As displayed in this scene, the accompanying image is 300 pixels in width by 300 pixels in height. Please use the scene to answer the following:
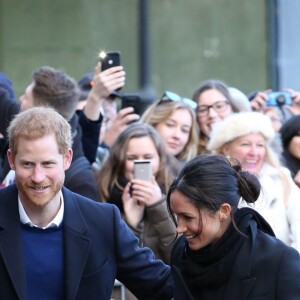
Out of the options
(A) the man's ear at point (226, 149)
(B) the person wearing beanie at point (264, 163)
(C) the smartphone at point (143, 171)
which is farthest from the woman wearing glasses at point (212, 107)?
(C) the smartphone at point (143, 171)

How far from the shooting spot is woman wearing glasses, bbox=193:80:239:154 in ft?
23.5

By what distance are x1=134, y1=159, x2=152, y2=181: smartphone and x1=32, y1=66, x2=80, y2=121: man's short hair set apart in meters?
0.53

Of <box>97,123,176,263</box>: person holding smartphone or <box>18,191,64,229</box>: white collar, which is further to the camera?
<box>97,123,176,263</box>: person holding smartphone

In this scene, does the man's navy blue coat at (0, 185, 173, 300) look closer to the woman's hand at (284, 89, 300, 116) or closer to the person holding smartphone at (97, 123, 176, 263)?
the person holding smartphone at (97, 123, 176, 263)

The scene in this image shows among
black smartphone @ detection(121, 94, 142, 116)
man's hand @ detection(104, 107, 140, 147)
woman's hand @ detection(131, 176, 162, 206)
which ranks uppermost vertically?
black smartphone @ detection(121, 94, 142, 116)

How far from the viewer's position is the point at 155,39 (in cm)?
1327

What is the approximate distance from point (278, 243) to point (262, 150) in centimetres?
222

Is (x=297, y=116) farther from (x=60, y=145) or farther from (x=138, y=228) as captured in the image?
(x=60, y=145)

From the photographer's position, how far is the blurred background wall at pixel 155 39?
1311 centimetres

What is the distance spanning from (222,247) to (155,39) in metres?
9.46

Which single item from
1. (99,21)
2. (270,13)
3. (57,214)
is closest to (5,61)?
(99,21)

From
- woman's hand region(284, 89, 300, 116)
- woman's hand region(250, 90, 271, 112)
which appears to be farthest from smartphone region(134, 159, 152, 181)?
woman's hand region(284, 89, 300, 116)

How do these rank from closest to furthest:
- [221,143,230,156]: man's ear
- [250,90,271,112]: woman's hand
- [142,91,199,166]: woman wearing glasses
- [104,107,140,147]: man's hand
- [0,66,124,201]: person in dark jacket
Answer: [0,66,124,201]: person in dark jacket
[221,143,230,156]: man's ear
[142,91,199,166]: woman wearing glasses
[104,107,140,147]: man's hand
[250,90,271,112]: woman's hand

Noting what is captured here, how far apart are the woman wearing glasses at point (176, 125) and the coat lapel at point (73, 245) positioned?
259 centimetres
